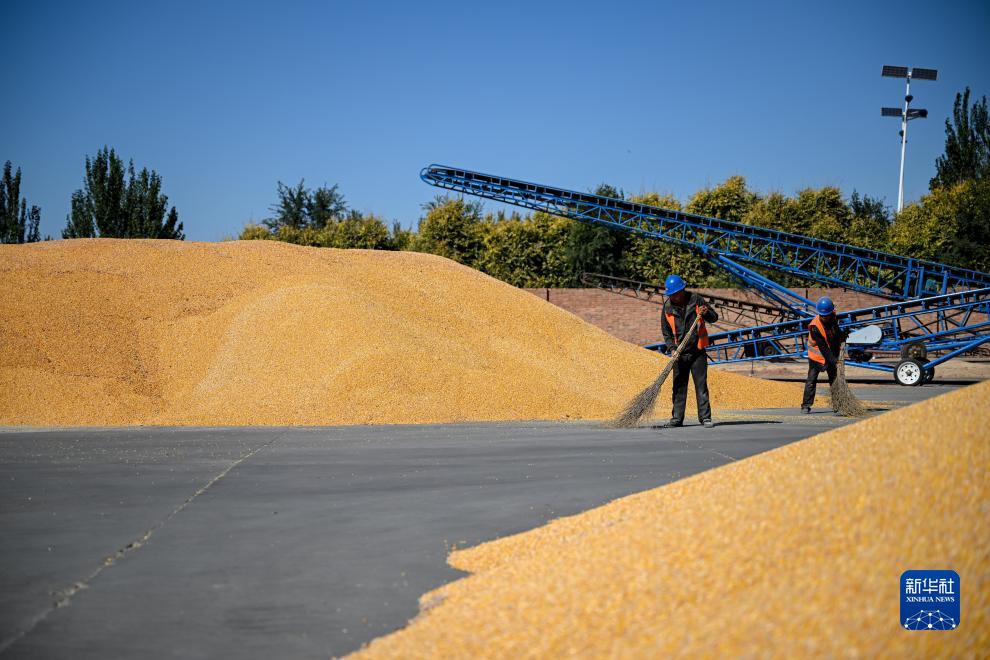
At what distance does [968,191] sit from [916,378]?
22.0m

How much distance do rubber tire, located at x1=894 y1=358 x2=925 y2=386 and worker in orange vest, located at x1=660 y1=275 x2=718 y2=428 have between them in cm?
1229

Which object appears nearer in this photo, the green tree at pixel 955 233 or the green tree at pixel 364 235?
the green tree at pixel 955 233

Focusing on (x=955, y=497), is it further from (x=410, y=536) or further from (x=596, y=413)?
(x=596, y=413)

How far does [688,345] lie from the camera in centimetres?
1085

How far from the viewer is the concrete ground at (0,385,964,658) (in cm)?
350

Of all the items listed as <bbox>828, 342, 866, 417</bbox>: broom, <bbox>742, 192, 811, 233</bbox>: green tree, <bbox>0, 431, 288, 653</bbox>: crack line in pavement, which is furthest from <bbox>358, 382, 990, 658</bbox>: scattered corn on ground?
<bbox>742, 192, 811, 233</bbox>: green tree

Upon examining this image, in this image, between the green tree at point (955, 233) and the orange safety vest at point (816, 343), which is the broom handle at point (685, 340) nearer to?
the orange safety vest at point (816, 343)

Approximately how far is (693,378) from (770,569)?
7.98 m

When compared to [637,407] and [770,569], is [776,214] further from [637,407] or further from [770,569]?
[770,569]

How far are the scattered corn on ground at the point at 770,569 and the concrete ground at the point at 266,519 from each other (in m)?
0.53

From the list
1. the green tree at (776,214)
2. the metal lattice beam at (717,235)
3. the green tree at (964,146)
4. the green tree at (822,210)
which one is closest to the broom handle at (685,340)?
the metal lattice beam at (717,235)

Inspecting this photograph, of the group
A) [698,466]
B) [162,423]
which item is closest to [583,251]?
[162,423]

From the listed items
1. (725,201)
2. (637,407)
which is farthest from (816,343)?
(725,201)

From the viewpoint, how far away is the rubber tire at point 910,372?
2080 cm
